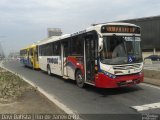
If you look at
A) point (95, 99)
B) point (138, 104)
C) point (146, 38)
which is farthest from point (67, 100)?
point (146, 38)

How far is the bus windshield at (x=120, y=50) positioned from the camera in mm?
12023

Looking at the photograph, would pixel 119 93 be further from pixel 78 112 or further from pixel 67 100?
pixel 78 112

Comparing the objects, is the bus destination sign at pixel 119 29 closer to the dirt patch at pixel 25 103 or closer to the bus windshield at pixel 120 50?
the bus windshield at pixel 120 50

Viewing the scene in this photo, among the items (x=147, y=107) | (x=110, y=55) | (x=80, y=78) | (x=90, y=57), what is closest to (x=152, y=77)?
(x=80, y=78)

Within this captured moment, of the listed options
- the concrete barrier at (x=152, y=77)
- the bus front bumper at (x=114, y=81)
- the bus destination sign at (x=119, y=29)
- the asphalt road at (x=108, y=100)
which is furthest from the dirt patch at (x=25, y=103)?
the concrete barrier at (x=152, y=77)

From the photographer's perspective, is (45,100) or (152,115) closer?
(152,115)

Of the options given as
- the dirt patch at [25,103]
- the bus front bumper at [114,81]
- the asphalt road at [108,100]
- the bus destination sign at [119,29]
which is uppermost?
the bus destination sign at [119,29]

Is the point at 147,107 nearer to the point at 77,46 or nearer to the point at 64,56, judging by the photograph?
the point at 77,46

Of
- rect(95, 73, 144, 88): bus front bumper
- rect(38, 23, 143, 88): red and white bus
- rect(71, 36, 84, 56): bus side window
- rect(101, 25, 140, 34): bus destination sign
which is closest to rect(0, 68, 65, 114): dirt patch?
rect(95, 73, 144, 88): bus front bumper

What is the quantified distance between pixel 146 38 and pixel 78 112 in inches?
2100

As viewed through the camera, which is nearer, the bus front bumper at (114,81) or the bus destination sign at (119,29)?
the bus front bumper at (114,81)

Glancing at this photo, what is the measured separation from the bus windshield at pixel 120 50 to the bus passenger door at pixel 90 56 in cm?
76

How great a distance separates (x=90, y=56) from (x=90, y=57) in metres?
0.04

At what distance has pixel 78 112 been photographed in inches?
368
